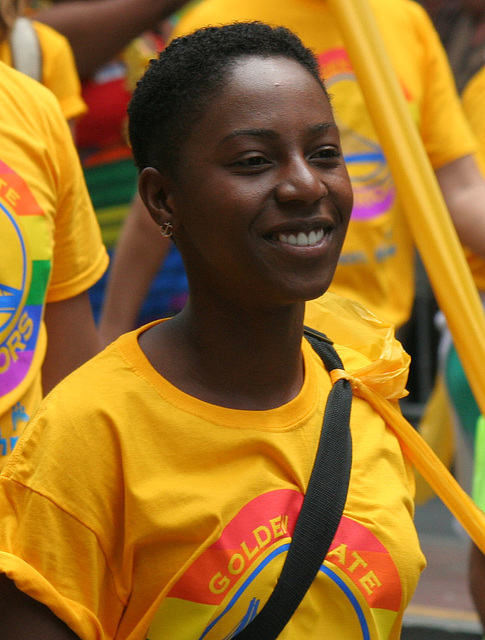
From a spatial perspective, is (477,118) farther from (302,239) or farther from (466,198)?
(302,239)

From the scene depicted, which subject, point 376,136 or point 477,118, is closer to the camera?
point 376,136

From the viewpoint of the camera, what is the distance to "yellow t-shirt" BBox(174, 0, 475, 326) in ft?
10.9

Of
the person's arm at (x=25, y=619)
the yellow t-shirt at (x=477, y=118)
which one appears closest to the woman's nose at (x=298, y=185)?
the person's arm at (x=25, y=619)

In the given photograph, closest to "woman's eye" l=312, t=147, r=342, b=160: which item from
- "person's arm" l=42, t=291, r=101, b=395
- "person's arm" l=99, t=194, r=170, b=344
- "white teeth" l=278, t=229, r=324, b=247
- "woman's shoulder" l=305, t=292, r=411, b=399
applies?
"white teeth" l=278, t=229, r=324, b=247

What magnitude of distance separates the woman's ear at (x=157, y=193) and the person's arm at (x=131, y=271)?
1.47m

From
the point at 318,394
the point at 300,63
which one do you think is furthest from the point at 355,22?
the point at 318,394

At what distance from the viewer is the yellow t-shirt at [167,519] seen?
1.67 metres

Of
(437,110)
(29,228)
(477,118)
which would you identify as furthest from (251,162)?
(477,118)

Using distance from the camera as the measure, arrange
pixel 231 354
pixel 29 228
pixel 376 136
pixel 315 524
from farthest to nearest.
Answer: pixel 376 136 < pixel 29 228 < pixel 231 354 < pixel 315 524

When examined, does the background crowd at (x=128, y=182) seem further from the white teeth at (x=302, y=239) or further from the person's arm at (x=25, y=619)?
the white teeth at (x=302, y=239)

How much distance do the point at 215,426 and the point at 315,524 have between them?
0.22m

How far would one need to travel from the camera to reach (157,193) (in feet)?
6.16

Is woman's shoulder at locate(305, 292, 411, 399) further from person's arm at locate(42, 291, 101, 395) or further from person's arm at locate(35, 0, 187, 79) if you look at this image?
person's arm at locate(35, 0, 187, 79)

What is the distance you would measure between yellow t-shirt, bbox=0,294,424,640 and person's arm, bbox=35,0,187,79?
2395mm
